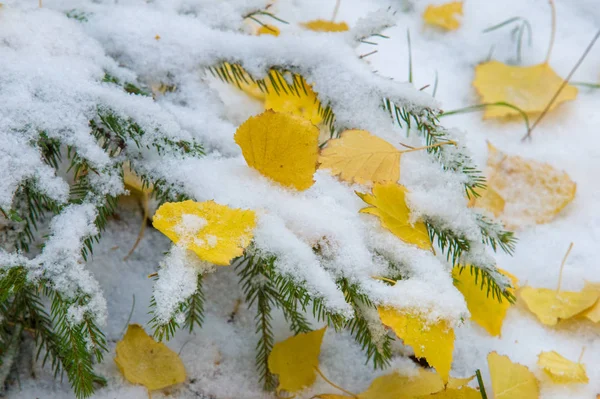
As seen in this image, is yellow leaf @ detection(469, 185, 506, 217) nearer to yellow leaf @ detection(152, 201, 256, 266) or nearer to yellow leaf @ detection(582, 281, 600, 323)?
yellow leaf @ detection(582, 281, 600, 323)

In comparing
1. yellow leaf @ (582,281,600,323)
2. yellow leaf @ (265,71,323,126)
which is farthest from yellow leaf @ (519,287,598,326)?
yellow leaf @ (265,71,323,126)

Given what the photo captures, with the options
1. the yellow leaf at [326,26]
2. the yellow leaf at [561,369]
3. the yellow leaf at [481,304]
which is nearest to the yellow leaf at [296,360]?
the yellow leaf at [481,304]

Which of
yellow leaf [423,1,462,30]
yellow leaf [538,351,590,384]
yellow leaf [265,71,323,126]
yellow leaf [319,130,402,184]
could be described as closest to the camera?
A: yellow leaf [319,130,402,184]

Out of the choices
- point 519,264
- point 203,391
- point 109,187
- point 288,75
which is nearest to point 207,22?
point 288,75

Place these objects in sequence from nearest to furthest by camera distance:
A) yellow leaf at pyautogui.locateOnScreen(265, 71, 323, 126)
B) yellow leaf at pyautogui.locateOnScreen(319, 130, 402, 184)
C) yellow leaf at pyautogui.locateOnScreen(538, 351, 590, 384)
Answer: yellow leaf at pyautogui.locateOnScreen(319, 130, 402, 184) < yellow leaf at pyautogui.locateOnScreen(538, 351, 590, 384) < yellow leaf at pyautogui.locateOnScreen(265, 71, 323, 126)

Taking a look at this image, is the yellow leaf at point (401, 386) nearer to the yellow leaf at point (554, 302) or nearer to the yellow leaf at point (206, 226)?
the yellow leaf at point (554, 302)

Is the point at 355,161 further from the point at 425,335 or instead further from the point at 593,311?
the point at 593,311

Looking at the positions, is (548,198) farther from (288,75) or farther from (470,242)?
(288,75)
